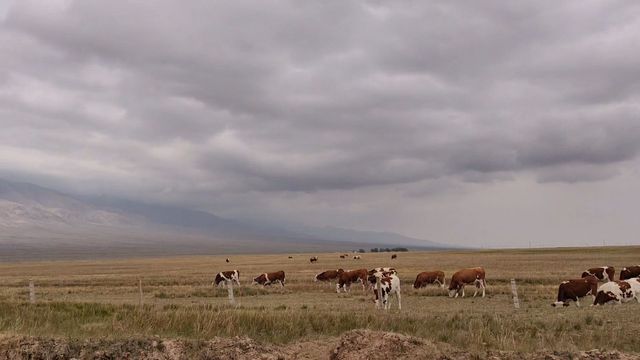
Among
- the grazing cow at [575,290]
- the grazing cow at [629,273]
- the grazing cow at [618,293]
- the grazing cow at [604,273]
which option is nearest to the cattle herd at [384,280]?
the grazing cow at [575,290]

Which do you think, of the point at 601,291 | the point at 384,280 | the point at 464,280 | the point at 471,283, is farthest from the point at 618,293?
the point at 384,280

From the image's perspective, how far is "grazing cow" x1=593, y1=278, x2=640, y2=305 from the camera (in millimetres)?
27125

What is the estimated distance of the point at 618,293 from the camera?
27.1 meters

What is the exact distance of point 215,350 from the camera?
426 inches

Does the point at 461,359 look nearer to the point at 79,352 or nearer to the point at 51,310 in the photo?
the point at 79,352

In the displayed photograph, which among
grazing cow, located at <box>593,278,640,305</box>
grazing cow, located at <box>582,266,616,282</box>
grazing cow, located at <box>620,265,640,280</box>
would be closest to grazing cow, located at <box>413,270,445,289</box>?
grazing cow, located at <box>582,266,616,282</box>

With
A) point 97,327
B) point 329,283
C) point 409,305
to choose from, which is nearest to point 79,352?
point 97,327

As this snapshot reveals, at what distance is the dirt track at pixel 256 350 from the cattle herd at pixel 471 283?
51.1 ft

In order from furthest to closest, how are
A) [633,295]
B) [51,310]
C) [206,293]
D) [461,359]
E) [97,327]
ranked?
[206,293] → [633,295] → [51,310] → [97,327] → [461,359]

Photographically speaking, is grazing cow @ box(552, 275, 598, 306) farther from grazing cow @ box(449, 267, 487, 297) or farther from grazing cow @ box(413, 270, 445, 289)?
grazing cow @ box(413, 270, 445, 289)

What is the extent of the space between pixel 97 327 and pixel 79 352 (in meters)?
2.54

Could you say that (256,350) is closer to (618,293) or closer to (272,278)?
(618,293)

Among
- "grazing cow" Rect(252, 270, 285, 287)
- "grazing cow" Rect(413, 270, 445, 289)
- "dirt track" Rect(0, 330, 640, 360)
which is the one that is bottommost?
"grazing cow" Rect(252, 270, 285, 287)

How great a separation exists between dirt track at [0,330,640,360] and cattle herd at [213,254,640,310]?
51.1 feet
